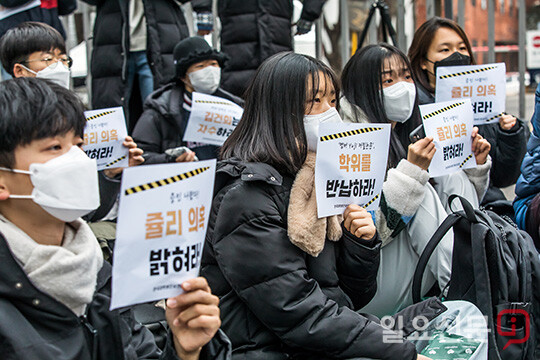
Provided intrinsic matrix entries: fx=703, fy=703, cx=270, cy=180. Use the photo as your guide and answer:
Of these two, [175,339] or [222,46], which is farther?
[222,46]

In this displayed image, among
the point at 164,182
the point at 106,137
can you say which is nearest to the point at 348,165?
the point at 164,182

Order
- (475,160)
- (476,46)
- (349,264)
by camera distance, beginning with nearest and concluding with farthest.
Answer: (349,264)
(475,160)
(476,46)

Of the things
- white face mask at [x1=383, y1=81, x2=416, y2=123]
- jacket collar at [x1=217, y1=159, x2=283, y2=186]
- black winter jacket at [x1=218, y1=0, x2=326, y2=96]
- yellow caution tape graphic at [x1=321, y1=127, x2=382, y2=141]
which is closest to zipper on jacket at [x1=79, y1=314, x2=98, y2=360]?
jacket collar at [x1=217, y1=159, x2=283, y2=186]

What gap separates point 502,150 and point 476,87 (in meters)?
0.45

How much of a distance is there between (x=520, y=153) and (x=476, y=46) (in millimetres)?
6044

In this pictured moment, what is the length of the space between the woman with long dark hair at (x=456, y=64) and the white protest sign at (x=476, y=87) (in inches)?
6.6

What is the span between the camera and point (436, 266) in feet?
10.9

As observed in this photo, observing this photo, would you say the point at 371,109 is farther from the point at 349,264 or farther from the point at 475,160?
the point at 349,264

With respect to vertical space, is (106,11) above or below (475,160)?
above

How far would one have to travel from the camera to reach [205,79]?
513cm

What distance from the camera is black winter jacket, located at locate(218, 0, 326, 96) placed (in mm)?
5957

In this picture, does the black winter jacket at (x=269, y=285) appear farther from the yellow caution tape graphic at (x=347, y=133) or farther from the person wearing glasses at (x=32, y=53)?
the person wearing glasses at (x=32, y=53)

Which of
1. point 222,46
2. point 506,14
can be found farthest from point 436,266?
point 506,14

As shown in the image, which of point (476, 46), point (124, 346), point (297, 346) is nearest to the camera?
point (124, 346)
